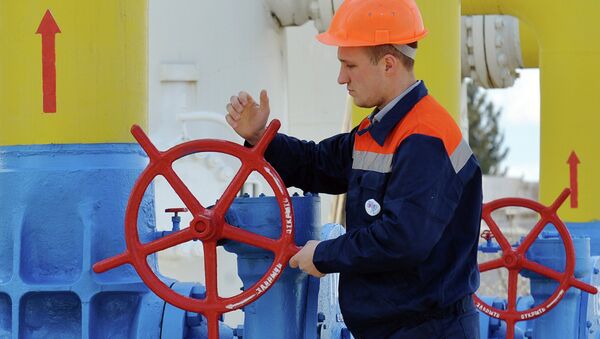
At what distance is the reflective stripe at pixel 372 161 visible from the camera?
270 cm

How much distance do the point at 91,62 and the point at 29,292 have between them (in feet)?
1.90

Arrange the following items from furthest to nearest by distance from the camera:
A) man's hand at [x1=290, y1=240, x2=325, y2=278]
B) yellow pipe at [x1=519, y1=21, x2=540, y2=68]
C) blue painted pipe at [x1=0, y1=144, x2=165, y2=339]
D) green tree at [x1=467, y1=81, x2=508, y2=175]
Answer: green tree at [x1=467, y1=81, x2=508, y2=175]
yellow pipe at [x1=519, y1=21, x2=540, y2=68]
blue painted pipe at [x1=0, y1=144, x2=165, y2=339]
man's hand at [x1=290, y1=240, x2=325, y2=278]

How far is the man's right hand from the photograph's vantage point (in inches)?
120

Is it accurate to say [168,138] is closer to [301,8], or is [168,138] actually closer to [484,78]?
[301,8]

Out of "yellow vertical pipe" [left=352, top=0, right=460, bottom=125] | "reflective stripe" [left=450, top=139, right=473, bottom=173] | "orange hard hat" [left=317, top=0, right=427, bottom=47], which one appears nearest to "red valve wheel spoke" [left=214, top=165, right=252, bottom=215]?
"orange hard hat" [left=317, top=0, right=427, bottom=47]

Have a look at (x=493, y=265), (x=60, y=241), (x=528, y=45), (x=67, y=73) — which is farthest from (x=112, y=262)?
(x=528, y=45)

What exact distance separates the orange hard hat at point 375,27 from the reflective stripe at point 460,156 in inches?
10.6

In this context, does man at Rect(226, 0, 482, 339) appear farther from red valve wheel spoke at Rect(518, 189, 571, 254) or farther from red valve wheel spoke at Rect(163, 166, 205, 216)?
red valve wheel spoke at Rect(518, 189, 571, 254)

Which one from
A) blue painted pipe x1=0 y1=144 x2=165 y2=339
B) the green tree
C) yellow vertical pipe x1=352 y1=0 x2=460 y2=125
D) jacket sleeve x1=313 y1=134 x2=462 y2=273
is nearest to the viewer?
jacket sleeve x1=313 y1=134 x2=462 y2=273

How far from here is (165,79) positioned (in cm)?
527

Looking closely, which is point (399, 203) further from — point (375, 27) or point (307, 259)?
point (375, 27)

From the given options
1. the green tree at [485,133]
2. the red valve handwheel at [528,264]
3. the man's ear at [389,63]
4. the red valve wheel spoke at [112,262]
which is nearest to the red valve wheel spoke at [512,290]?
the red valve handwheel at [528,264]

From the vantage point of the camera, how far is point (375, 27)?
279cm

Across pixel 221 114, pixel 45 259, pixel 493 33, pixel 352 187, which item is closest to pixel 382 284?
pixel 352 187
